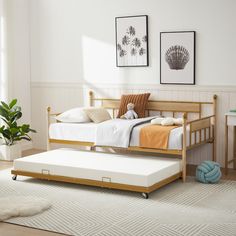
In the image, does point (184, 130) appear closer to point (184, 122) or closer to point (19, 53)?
point (184, 122)

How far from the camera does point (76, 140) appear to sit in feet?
20.2

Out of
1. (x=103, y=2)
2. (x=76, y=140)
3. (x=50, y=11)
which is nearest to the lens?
(x=76, y=140)

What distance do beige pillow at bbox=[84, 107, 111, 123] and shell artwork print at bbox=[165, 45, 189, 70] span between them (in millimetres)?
1001

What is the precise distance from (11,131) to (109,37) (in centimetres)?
175

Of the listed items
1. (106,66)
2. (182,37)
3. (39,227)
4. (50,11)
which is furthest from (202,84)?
(39,227)

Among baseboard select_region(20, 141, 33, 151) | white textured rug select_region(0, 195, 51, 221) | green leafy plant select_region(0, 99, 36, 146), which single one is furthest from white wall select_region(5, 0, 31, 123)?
white textured rug select_region(0, 195, 51, 221)

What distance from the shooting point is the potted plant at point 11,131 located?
21.8 ft

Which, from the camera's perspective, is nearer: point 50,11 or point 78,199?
point 78,199

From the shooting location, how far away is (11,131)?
6660 millimetres

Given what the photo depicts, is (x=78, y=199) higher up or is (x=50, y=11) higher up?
(x=50, y=11)

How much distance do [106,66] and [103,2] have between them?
832 mm

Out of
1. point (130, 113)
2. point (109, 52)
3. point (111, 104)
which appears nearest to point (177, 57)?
point (130, 113)

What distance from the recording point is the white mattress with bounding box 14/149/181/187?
494 cm

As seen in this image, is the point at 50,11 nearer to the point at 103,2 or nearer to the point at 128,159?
the point at 103,2
